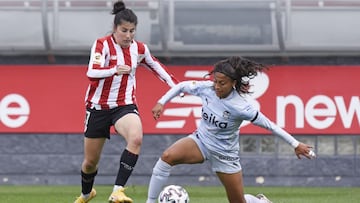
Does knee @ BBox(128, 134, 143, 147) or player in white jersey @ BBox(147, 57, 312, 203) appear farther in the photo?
knee @ BBox(128, 134, 143, 147)

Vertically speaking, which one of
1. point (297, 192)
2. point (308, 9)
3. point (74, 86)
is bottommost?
point (297, 192)

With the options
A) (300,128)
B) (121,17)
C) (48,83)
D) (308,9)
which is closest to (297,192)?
(300,128)

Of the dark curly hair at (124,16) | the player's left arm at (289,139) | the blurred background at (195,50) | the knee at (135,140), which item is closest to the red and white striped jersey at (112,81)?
the dark curly hair at (124,16)

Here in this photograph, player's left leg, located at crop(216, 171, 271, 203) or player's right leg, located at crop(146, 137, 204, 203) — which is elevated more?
player's right leg, located at crop(146, 137, 204, 203)

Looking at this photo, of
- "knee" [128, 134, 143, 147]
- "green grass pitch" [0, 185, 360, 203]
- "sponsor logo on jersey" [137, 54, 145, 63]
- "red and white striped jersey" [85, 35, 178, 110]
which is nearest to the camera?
"knee" [128, 134, 143, 147]

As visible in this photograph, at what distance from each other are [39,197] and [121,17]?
13.7 ft

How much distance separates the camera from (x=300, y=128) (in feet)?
58.2

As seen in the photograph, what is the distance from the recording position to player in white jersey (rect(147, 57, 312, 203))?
10547 millimetres

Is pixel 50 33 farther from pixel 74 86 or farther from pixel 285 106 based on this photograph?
pixel 285 106

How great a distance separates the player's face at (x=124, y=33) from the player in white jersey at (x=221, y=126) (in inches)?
44.4

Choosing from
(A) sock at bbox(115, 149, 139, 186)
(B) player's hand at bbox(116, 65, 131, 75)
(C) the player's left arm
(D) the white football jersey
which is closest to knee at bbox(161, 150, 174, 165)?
(D) the white football jersey

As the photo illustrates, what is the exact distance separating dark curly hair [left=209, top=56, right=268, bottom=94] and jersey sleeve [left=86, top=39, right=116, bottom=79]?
1417mm

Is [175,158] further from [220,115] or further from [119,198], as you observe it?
[119,198]

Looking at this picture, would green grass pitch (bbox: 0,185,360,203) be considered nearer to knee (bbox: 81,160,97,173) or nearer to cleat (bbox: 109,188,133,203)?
knee (bbox: 81,160,97,173)
